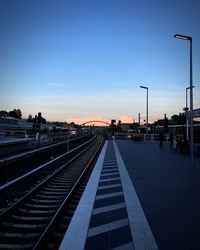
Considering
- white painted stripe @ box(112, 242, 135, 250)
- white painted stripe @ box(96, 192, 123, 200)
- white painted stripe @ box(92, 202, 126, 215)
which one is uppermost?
white painted stripe @ box(96, 192, 123, 200)

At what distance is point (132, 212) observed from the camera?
30.5 ft

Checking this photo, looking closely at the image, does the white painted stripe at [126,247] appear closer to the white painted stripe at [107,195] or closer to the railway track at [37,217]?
the railway track at [37,217]

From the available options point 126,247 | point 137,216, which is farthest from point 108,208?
point 126,247

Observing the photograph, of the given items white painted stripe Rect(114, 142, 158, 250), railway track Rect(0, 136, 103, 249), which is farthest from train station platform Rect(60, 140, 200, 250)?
railway track Rect(0, 136, 103, 249)

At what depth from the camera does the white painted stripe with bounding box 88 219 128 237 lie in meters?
7.71

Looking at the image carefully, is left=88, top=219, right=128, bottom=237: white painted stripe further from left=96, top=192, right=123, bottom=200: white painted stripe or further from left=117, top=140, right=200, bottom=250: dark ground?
left=96, top=192, right=123, bottom=200: white painted stripe

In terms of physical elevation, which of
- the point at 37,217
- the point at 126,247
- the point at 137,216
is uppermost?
the point at 137,216

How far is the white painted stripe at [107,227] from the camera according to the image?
25.3ft

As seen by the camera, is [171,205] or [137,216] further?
[171,205]

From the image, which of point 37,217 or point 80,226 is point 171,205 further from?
point 37,217

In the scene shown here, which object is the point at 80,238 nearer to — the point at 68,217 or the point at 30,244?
the point at 30,244

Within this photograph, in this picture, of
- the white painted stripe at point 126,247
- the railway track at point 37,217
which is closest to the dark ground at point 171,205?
the white painted stripe at point 126,247

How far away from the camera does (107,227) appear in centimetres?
811

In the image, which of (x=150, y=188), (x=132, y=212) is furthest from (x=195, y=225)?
(x=150, y=188)
